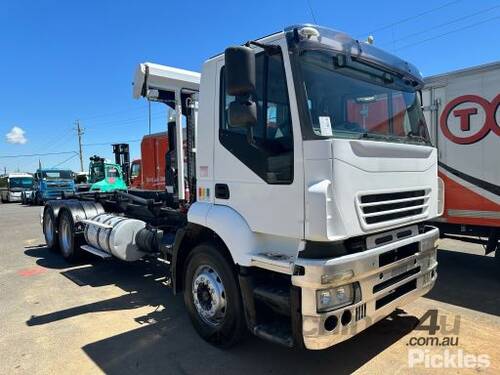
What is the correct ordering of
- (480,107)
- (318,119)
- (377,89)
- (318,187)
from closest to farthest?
1. (318,187)
2. (318,119)
3. (377,89)
4. (480,107)

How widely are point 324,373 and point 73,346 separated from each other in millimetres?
2598

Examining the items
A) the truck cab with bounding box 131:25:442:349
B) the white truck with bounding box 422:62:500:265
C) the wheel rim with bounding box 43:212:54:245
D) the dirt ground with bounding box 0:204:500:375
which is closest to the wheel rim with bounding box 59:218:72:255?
the wheel rim with bounding box 43:212:54:245

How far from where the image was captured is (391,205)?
3506 mm

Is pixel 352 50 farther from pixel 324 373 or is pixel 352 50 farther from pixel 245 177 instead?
pixel 324 373

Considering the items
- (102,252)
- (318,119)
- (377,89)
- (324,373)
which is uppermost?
→ (377,89)

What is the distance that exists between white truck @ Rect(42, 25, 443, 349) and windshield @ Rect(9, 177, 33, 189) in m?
37.0

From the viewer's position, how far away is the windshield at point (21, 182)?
35.8 meters

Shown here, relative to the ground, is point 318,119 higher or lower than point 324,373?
higher

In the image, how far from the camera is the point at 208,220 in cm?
397

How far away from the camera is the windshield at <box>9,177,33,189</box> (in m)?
35.8

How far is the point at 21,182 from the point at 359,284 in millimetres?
39489

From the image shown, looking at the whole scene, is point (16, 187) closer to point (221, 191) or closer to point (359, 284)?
point (221, 191)

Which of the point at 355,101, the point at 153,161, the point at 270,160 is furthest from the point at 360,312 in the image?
the point at 153,161

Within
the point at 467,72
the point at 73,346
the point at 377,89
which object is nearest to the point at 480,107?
the point at 467,72
